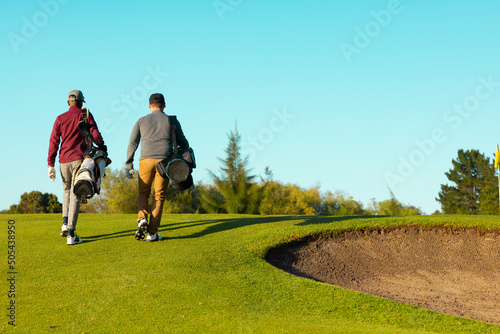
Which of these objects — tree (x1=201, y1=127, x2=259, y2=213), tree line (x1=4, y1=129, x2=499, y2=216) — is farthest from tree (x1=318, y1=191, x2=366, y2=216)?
tree (x1=201, y1=127, x2=259, y2=213)

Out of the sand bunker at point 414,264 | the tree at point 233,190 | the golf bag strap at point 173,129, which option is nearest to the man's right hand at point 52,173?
the golf bag strap at point 173,129

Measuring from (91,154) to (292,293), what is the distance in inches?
208

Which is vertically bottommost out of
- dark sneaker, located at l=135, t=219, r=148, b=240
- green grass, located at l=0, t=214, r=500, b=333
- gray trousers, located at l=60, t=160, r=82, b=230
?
green grass, located at l=0, t=214, r=500, b=333

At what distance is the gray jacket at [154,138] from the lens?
32.7 feet

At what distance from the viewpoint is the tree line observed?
39688 millimetres

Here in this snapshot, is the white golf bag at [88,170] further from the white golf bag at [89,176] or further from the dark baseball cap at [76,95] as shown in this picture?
the dark baseball cap at [76,95]

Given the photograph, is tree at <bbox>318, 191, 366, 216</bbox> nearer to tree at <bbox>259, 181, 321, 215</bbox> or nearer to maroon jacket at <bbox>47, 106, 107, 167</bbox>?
tree at <bbox>259, 181, 321, 215</bbox>

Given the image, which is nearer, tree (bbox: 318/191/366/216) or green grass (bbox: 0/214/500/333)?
green grass (bbox: 0/214/500/333)

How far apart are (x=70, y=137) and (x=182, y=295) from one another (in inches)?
195

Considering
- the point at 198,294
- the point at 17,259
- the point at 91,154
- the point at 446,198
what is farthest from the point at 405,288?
the point at 446,198

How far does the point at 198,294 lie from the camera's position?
287 inches

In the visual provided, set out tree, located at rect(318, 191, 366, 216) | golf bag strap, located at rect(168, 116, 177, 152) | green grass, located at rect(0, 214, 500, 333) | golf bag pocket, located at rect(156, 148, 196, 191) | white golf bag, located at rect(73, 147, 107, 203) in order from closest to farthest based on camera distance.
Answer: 1. green grass, located at rect(0, 214, 500, 333)
2. white golf bag, located at rect(73, 147, 107, 203)
3. golf bag pocket, located at rect(156, 148, 196, 191)
4. golf bag strap, located at rect(168, 116, 177, 152)
5. tree, located at rect(318, 191, 366, 216)

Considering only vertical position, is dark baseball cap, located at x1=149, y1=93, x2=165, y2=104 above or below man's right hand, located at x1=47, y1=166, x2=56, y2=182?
above

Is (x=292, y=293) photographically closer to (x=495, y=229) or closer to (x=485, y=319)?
(x=485, y=319)
